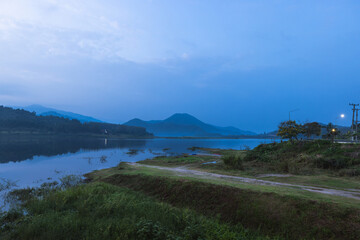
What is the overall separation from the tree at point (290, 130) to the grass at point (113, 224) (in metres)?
27.2

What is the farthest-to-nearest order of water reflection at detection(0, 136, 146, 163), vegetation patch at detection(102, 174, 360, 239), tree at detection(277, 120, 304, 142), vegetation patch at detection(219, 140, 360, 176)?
water reflection at detection(0, 136, 146, 163), tree at detection(277, 120, 304, 142), vegetation patch at detection(219, 140, 360, 176), vegetation patch at detection(102, 174, 360, 239)

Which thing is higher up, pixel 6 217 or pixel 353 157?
pixel 353 157

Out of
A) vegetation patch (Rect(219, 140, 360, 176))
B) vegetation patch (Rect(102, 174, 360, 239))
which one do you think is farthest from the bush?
vegetation patch (Rect(102, 174, 360, 239))

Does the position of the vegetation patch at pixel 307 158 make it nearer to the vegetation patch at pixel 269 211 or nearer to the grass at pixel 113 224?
the vegetation patch at pixel 269 211

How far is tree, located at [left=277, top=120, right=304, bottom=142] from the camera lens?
32.0 meters

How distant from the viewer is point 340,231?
300 inches

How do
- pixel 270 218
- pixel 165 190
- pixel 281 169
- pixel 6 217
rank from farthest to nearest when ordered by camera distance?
pixel 281 169 → pixel 165 190 → pixel 6 217 → pixel 270 218

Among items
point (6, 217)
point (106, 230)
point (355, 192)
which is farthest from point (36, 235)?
point (355, 192)

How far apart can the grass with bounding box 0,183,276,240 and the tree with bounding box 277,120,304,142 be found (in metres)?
27.2

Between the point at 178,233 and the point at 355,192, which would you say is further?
the point at 355,192

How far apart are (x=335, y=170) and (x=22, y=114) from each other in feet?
726

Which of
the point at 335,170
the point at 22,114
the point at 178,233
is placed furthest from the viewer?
the point at 22,114

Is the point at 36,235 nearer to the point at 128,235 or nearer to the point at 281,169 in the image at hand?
the point at 128,235

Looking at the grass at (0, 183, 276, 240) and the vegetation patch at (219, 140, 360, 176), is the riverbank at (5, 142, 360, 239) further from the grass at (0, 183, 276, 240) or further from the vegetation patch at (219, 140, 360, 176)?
the vegetation patch at (219, 140, 360, 176)
